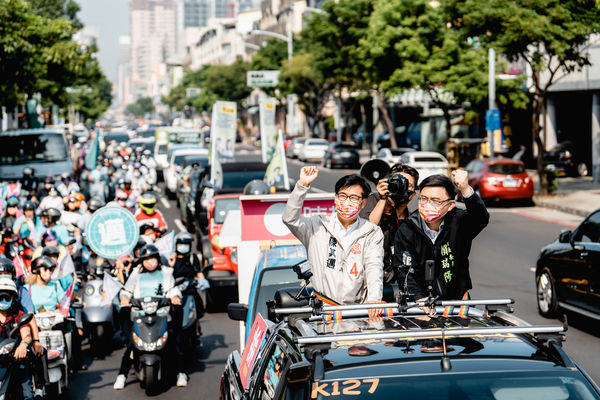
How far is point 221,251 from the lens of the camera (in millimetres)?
15453

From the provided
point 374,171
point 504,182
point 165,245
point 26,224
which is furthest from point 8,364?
point 504,182

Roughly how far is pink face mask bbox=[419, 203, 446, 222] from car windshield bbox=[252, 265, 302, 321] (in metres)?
3.08

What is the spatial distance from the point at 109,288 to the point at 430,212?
6.32 metres

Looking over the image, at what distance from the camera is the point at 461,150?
4550 cm

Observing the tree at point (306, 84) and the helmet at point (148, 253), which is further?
the tree at point (306, 84)

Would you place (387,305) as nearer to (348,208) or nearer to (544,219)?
(348,208)

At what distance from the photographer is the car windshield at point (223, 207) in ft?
56.0

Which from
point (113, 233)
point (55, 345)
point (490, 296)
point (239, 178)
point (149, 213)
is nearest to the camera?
point (55, 345)

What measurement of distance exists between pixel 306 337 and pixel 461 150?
4215 centimetres

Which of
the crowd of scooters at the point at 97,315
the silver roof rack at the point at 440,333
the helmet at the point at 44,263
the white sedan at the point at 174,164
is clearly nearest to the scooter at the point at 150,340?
the crowd of scooters at the point at 97,315

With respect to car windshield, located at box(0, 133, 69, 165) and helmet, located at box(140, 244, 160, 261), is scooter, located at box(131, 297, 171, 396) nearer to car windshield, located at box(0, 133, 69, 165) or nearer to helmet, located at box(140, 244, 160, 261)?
helmet, located at box(140, 244, 160, 261)

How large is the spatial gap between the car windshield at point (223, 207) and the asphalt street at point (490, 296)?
8.35 feet

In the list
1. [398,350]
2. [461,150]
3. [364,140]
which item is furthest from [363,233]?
[364,140]

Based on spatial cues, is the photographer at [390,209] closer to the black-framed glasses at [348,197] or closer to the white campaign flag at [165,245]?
the black-framed glasses at [348,197]
